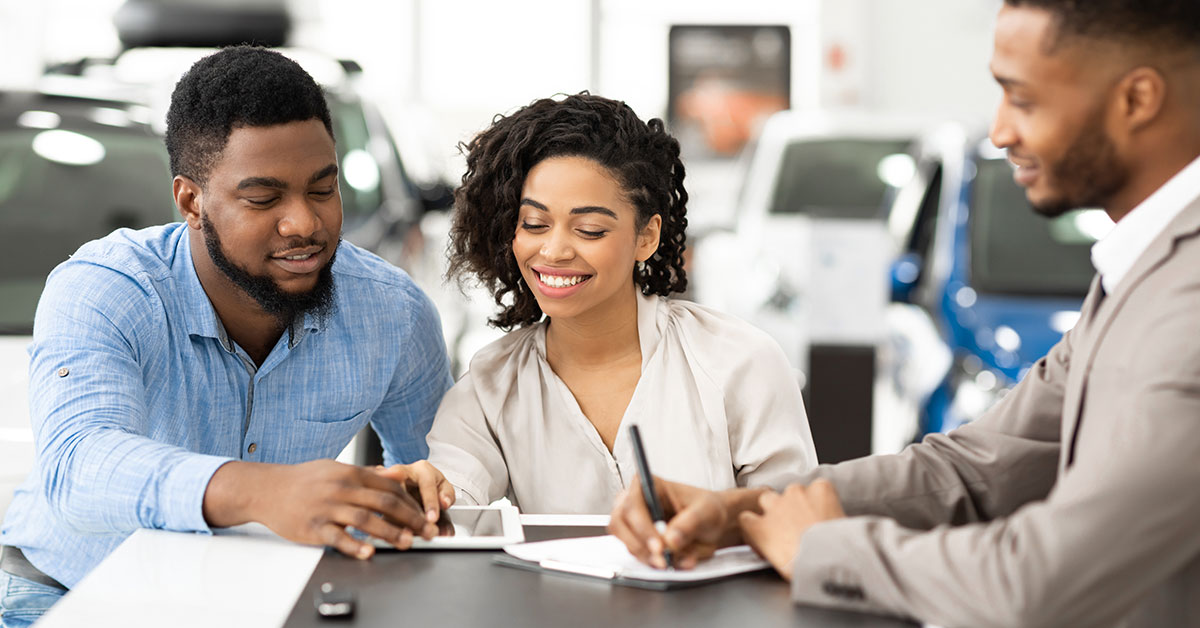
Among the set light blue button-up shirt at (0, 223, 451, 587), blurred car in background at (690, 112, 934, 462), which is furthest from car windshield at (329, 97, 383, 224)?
light blue button-up shirt at (0, 223, 451, 587)

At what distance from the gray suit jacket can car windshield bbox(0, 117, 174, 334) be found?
3.17 metres

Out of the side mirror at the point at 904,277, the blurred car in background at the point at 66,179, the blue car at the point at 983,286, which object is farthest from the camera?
the side mirror at the point at 904,277

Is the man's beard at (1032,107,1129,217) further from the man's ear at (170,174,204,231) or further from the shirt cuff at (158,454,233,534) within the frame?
the man's ear at (170,174,204,231)

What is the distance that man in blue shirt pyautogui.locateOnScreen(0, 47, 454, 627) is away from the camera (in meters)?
2.18

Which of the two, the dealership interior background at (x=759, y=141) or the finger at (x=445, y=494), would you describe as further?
the dealership interior background at (x=759, y=141)

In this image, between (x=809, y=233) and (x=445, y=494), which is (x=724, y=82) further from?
(x=445, y=494)

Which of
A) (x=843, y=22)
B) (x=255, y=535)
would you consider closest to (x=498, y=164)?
(x=255, y=535)

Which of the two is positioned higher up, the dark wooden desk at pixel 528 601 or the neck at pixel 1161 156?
the neck at pixel 1161 156

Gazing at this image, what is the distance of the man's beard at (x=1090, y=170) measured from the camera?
161cm

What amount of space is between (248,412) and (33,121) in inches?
84.9

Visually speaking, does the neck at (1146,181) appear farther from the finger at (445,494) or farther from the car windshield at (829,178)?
the car windshield at (829,178)

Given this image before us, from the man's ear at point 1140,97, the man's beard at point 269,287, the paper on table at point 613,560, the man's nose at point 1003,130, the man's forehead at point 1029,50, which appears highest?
the man's forehead at point 1029,50

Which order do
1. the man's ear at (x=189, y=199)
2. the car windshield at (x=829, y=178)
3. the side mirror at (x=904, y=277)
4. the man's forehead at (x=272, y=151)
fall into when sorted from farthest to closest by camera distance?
1. the car windshield at (x=829, y=178)
2. the side mirror at (x=904, y=277)
3. the man's ear at (x=189, y=199)
4. the man's forehead at (x=272, y=151)

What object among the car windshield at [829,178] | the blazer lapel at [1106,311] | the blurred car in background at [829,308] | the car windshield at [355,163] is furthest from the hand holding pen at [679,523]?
the car windshield at [829,178]
